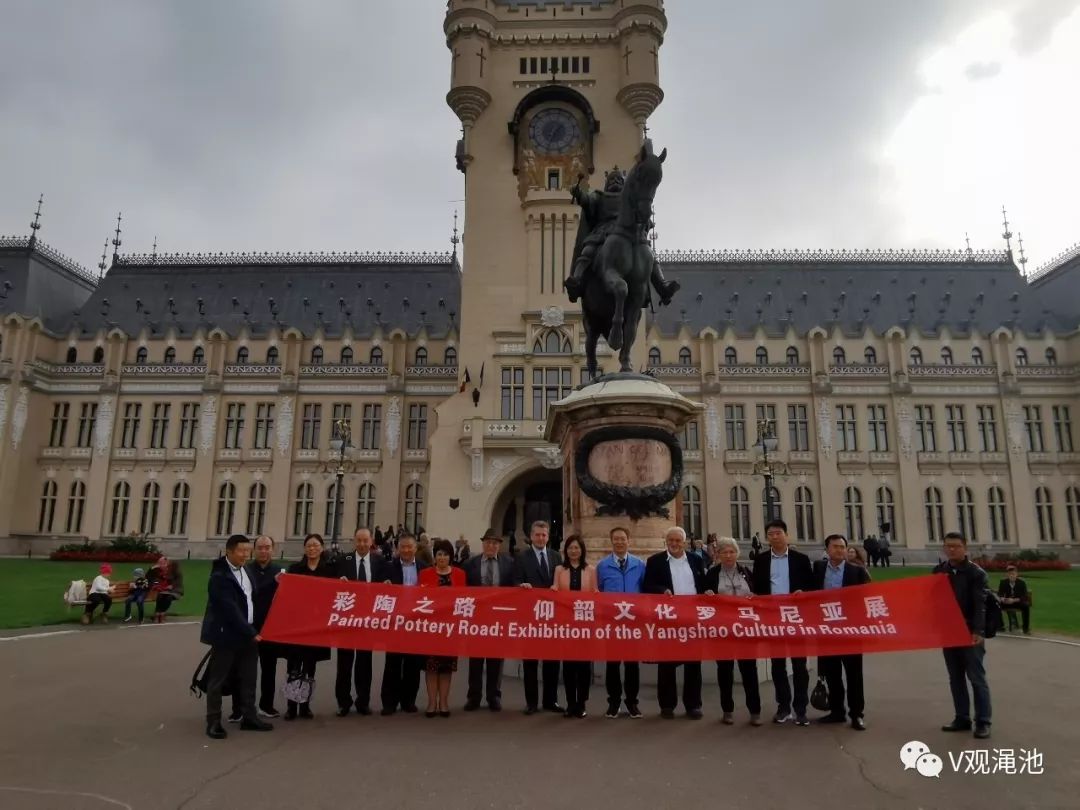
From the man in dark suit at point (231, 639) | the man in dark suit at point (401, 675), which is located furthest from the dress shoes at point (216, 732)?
the man in dark suit at point (401, 675)

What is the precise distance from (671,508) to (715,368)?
38.2 m

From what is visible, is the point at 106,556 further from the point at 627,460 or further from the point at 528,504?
the point at 627,460

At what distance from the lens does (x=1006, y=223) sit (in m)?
57.2

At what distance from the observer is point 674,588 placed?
24.1ft

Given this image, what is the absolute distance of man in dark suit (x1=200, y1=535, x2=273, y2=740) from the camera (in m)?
6.64

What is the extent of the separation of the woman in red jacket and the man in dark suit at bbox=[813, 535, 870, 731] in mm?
3847

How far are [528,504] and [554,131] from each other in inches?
878

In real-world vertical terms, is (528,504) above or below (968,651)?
above

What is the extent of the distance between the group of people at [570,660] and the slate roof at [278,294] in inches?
1706

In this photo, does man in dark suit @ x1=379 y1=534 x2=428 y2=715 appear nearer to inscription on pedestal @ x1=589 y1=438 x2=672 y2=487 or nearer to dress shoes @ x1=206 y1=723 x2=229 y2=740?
dress shoes @ x1=206 y1=723 x2=229 y2=740

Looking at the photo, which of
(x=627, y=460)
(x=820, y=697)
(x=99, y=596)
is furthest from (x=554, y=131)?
(x=820, y=697)

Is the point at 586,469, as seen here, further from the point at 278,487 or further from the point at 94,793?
the point at 278,487

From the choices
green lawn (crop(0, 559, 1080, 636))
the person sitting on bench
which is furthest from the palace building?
the person sitting on bench

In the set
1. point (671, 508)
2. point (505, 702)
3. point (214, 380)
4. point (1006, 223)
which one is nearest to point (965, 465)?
point (1006, 223)
